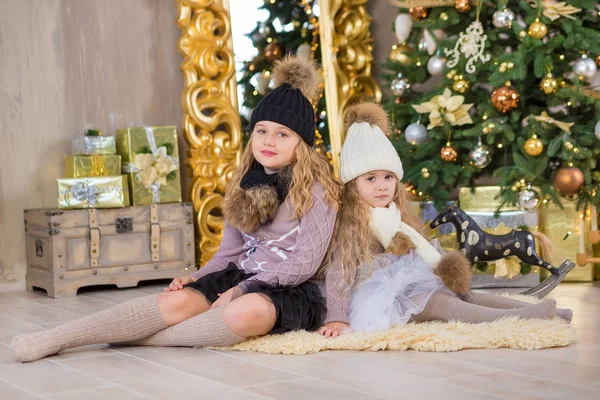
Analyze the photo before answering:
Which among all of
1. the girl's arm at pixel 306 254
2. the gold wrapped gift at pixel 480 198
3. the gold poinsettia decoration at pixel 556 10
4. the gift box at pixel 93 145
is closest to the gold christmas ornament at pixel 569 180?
the gold wrapped gift at pixel 480 198

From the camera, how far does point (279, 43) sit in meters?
5.16

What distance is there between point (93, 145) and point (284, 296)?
6.99 ft

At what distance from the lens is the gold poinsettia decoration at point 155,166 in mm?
4730

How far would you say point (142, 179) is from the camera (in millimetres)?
4746

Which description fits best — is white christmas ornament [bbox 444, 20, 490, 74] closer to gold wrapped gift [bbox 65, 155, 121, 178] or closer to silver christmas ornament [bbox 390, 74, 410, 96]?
silver christmas ornament [bbox 390, 74, 410, 96]

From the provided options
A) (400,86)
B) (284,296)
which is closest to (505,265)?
(400,86)

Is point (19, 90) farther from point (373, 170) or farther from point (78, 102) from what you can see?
point (373, 170)

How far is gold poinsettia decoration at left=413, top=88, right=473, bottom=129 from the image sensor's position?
448 cm

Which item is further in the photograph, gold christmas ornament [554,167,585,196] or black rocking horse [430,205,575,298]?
gold christmas ornament [554,167,585,196]

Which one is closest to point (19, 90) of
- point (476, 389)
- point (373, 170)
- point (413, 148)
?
point (413, 148)

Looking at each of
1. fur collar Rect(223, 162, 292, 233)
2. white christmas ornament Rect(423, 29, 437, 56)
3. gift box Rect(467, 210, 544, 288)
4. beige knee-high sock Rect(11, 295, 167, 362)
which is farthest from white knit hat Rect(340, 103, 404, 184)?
white christmas ornament Rect(423, 29, 437, 56)

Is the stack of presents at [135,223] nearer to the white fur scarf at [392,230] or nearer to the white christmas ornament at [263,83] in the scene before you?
the white christmas ornament at [263,83]

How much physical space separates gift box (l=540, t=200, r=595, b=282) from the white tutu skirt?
1697mm

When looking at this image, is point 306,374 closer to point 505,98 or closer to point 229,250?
point 229,250
